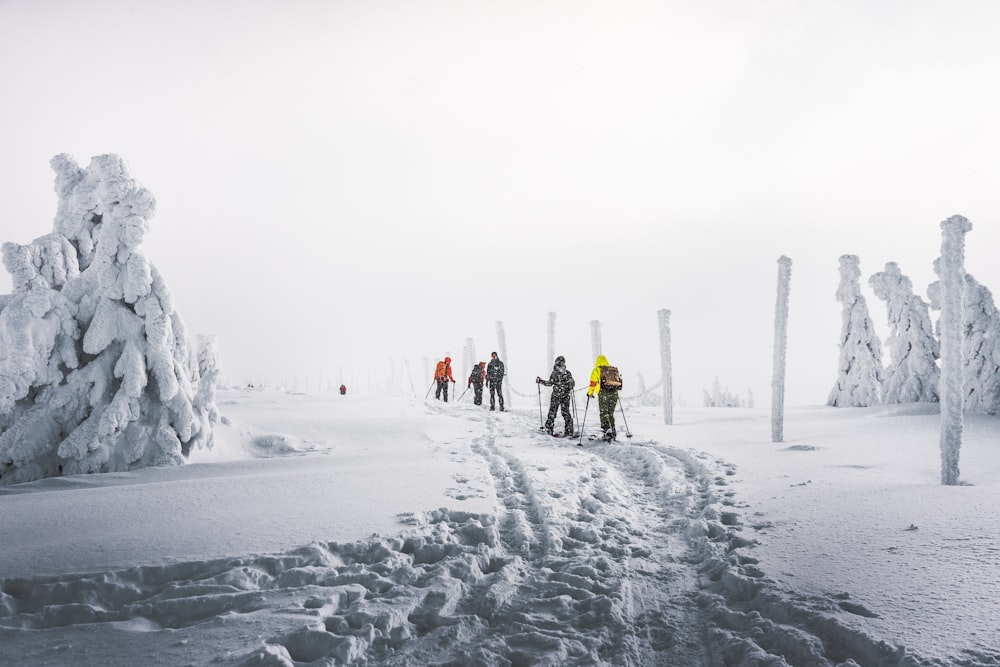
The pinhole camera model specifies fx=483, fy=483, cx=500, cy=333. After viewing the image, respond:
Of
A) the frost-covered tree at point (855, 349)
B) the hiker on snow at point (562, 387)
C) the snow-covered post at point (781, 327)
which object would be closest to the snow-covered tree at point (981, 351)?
the frost-covered tree at point (855, 349)

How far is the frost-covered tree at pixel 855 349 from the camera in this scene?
18.8m

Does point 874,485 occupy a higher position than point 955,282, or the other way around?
point 955,282

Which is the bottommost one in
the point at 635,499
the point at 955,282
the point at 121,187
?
the point at 635,499

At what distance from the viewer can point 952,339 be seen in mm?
6492

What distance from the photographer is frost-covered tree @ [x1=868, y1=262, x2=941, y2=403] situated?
1695 cm

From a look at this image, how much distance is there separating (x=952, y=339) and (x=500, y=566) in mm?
6750

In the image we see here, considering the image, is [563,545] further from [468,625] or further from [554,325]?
[554,325]

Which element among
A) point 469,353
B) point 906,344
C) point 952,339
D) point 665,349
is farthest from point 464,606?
point 469,353

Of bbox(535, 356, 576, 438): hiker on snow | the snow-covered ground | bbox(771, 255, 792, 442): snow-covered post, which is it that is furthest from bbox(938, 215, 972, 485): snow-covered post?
bbox(535, 356, 576, 438): hiker on snow

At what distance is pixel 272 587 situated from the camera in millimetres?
3758

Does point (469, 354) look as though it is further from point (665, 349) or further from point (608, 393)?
point (608, 393)

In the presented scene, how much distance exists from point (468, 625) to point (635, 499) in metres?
3.75

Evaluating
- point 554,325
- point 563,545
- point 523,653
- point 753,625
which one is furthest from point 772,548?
point 554,325

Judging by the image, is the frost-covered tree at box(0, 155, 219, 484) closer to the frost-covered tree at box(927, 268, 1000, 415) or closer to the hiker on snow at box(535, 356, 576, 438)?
the hiker on snow at box(535, 356, 576, 438)
